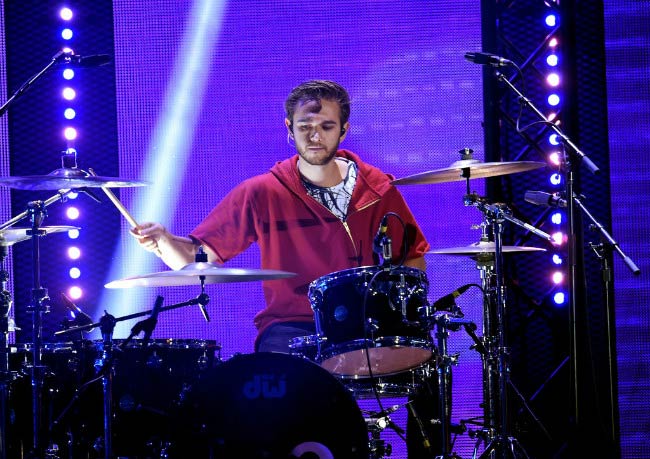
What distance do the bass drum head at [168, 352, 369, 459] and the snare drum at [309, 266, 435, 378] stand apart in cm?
48

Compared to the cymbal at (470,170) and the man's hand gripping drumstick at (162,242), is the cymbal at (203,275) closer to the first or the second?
the man's hand gripping drumstick at (162,242)

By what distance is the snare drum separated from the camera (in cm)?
416

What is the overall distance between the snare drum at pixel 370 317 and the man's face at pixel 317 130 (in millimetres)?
1374

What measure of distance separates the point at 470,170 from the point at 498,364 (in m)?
1.05

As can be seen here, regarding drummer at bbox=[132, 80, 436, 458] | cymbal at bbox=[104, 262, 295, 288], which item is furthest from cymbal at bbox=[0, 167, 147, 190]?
drummer at bbox=[132, 80, 436, 458]

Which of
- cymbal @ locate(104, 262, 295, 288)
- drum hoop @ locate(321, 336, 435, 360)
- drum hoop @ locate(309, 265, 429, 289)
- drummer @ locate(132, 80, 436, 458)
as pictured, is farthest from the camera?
drummer @ locate(132, 80, 436, 458)

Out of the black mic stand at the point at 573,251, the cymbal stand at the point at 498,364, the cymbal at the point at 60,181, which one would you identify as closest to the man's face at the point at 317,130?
the cymbal stand at the point at 498,364

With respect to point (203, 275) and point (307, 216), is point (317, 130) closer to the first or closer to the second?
point (307, 216)

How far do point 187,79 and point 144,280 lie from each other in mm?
1988

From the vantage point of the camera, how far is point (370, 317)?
13.8ft

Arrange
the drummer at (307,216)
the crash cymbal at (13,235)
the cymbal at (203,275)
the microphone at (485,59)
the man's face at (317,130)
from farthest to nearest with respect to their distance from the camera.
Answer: the man's face at (317,130), the drummer at (307,216), the crash cymbal at (13,235), the microphone at (485,59), the cymbal at (203,275)

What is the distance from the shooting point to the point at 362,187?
551cm

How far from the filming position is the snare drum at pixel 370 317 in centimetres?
416

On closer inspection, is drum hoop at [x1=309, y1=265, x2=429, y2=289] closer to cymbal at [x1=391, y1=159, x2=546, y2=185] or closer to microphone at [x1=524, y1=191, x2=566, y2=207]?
cymbal at [x1=391, y1=159, x2=546, y2=185]
